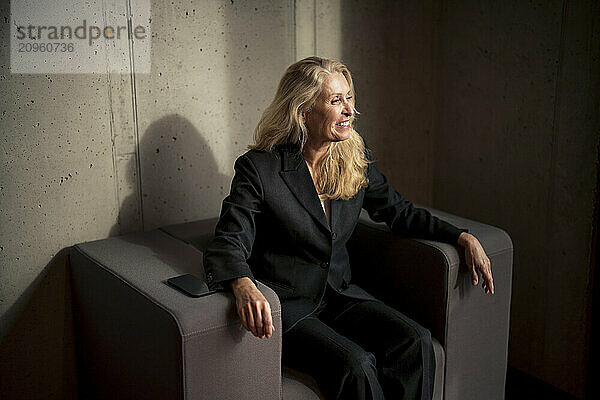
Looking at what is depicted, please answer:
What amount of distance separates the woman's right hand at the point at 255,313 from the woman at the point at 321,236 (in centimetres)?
15

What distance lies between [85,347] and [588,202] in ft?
5.77

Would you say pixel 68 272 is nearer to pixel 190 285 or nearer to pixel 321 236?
pixel 190 285

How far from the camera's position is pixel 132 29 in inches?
85.8

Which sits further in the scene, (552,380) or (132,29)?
(552,380)

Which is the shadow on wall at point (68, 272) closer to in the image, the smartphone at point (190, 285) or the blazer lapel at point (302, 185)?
the blazer lapel at point (302, 185)

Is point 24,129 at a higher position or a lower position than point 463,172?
higher

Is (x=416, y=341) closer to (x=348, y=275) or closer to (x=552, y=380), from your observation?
(x=348, y=275)

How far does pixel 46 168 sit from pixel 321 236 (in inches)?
34.4

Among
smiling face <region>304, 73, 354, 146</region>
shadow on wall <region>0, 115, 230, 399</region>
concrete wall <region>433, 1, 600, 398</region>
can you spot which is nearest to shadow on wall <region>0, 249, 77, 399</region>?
shadow on wall <region>0, 115, 230, 399</region>

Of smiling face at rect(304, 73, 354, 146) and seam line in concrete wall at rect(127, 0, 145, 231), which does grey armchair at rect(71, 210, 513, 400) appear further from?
smiling face at rect(304, 73, 354, 146)

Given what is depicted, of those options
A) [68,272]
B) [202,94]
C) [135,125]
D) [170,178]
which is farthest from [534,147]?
[68,272]

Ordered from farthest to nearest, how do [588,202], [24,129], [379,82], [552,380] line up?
[379,82] → [552,380] → [588,202] → [24,129]

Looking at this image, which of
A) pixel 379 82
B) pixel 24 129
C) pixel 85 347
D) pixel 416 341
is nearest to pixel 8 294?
pixel 85 347

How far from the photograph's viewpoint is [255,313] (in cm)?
162
